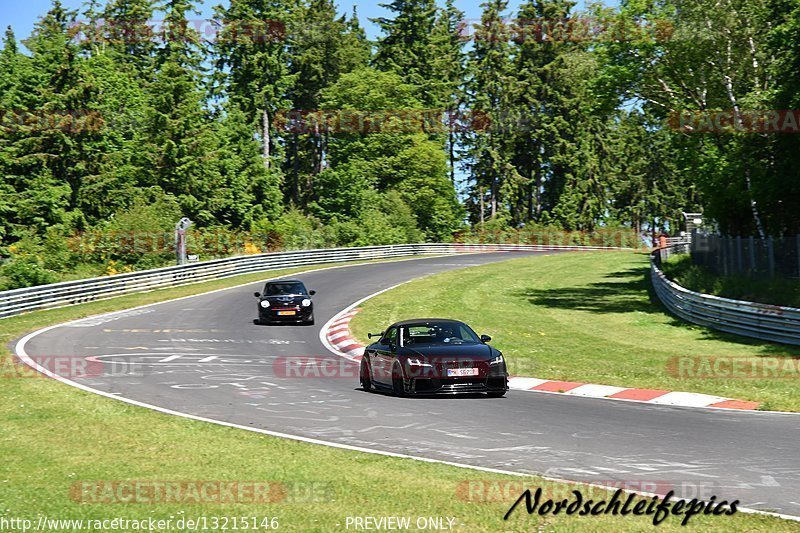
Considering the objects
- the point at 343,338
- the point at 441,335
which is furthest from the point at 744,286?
the point at 441,335

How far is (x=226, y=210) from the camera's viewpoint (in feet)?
266

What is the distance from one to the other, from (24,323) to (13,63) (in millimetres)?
49154

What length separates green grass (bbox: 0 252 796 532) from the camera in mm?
8453

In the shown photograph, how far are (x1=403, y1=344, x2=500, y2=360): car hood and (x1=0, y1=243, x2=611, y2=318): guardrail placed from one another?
22.9m

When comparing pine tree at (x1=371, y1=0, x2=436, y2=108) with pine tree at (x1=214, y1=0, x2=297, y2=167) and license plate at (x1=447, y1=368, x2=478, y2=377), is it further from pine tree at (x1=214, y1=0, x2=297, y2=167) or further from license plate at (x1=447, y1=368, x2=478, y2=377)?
license plate at (x1=447, y1=368, x2=478, y2=377)

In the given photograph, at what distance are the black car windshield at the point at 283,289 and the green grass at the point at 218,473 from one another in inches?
711

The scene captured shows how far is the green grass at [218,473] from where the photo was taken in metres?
8.45

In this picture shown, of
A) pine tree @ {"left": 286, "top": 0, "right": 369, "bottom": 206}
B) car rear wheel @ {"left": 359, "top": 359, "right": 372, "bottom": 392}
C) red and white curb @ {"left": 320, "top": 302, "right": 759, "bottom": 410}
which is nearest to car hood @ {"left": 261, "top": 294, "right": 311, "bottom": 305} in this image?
red and white curb @ {"left": 320, "top": 302, "right": 759, "bottom": 410}

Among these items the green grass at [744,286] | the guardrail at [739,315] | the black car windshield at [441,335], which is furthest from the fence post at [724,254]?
the black car windshield at [441,335]

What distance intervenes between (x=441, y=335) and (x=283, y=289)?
56.7 feet

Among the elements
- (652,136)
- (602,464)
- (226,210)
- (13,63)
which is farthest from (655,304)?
(652,136)

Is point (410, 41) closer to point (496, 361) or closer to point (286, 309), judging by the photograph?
point (286, 309)

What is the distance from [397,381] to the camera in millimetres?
17078

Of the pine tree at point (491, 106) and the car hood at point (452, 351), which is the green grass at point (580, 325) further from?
the pine tree at point (491, 106)
